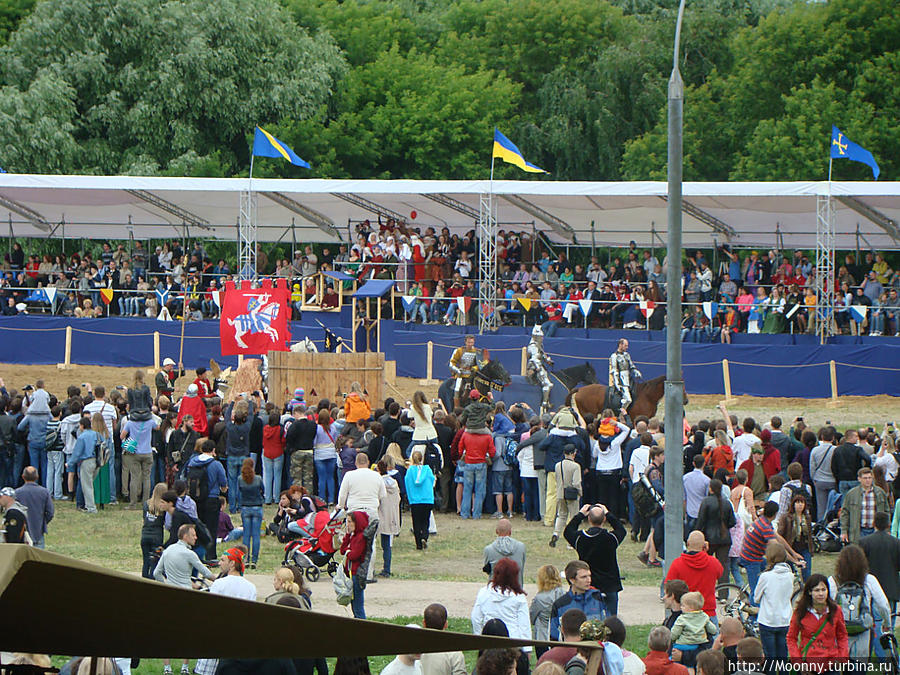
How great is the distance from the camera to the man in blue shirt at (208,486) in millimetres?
15188

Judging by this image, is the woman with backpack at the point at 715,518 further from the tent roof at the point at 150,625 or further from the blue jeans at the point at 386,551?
the tent roof at the point at 150,625

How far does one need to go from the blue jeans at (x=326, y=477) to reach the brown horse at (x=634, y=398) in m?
5.38

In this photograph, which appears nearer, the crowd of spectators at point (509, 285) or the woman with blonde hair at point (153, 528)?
the woman with blonde hair at point (153, 528)

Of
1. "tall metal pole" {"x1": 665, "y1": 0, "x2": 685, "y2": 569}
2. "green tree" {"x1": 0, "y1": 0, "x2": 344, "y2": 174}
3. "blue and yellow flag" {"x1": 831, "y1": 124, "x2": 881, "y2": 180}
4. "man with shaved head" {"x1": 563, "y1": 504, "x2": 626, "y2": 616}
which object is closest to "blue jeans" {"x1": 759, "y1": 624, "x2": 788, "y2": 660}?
"tall metal pole" {"x1": 665, "y1": 0, "x2": 685, "y2": 569}

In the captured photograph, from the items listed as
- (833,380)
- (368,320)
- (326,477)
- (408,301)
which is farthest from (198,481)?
(408,301)

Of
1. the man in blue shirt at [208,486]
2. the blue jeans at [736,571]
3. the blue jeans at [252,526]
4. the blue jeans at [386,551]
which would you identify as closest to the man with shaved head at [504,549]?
the blue jeans at [736,571]

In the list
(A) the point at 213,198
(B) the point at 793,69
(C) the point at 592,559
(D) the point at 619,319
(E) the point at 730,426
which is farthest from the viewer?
(B) the point at 793,69

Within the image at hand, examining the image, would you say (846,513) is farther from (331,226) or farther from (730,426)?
(331,226)

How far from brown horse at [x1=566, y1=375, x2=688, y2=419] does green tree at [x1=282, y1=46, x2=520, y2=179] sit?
105 ft

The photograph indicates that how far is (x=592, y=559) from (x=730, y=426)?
7.74 m

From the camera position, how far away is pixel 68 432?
18.8m

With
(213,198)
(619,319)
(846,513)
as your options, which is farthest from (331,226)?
(846,513)

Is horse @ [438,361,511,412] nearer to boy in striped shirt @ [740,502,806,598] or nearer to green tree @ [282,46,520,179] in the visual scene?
boy in striped shirt @ [740,502,806,598]

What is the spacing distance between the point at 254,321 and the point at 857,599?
17.2 metres
